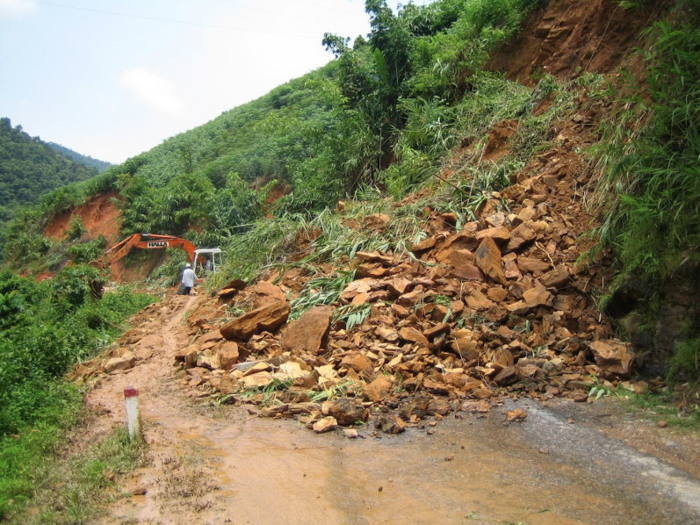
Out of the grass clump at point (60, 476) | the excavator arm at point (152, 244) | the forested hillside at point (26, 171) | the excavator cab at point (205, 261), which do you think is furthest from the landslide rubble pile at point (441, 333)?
the forested hillside at point (26, 171)

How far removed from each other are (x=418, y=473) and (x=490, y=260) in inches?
124

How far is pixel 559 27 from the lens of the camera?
35.5 feet

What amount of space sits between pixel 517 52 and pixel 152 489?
35.9ft

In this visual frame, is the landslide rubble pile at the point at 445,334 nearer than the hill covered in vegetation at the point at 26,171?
Yes

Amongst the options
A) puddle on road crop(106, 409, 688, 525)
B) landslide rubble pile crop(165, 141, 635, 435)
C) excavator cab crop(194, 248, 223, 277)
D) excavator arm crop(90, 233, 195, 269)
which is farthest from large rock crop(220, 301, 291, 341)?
excavator arm crop(90, 233, 195, 269)

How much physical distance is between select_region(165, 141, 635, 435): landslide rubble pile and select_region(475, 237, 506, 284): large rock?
13 mm

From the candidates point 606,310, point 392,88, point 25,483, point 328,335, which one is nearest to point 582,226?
point 606,310

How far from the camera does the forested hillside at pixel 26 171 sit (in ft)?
162

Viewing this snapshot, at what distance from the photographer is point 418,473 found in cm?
399

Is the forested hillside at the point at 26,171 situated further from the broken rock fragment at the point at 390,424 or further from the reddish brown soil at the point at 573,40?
the broken rock fragment at the point at 390,424

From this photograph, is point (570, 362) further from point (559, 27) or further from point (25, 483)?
point (559, 27)

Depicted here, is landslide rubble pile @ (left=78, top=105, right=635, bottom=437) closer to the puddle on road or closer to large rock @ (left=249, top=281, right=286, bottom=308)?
large rock @ (left=249, top=281, right=286, bottom=308)

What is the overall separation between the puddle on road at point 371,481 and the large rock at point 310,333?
1.47 m

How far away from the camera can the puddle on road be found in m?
3.39
